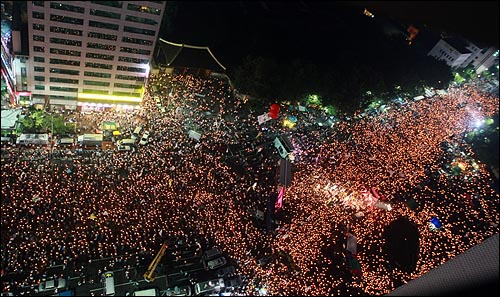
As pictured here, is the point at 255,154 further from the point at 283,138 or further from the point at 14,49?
the point at 14,49

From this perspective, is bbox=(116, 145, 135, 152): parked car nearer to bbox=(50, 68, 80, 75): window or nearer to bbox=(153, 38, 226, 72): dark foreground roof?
bbox=(50, 68, 80, 75): window

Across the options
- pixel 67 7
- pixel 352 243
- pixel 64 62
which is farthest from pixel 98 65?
pixel 352 243

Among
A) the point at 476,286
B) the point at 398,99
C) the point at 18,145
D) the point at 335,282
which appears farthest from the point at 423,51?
the point at 476,286

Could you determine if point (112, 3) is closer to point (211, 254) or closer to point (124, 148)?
point (124, 148)

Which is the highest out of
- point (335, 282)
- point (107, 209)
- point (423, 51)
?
point (423, 51)

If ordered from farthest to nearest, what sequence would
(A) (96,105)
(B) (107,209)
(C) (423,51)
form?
(C) (423,51) → (A) (96,105) → (B) (107,209)

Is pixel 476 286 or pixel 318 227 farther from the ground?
pixel 476 286

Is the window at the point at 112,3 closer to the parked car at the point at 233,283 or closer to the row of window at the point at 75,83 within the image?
the row of window at the point at 75,83
